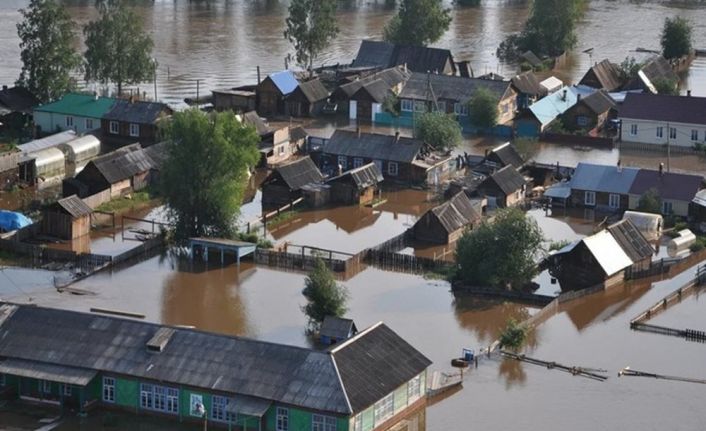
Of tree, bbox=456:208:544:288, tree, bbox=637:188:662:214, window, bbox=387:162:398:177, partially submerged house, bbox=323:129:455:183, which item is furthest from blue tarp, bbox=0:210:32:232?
tree, bbox=637:188:662:214

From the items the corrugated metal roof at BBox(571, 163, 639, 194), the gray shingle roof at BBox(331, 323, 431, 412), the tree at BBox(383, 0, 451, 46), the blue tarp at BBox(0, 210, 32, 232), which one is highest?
the tree at BBox(383, 0, 451, 46)

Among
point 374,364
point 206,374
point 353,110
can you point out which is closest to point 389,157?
point 353,110

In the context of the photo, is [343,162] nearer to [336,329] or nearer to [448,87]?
[448,87]

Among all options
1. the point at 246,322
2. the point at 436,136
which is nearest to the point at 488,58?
the point at 436,136

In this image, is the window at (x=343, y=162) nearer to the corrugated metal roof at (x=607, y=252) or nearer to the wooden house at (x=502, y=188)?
the wooden house at (x=502, y=188)

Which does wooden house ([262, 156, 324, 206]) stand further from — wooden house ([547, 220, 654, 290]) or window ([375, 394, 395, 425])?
window ([375, 394, 395, 425])

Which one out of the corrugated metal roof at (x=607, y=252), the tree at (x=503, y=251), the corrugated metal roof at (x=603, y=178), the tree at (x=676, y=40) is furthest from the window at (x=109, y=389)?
the tree at (x=676, y=40)

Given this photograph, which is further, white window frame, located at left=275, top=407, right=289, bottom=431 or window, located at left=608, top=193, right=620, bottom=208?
window, located at left=608, top=193, right=620, bottom=208
